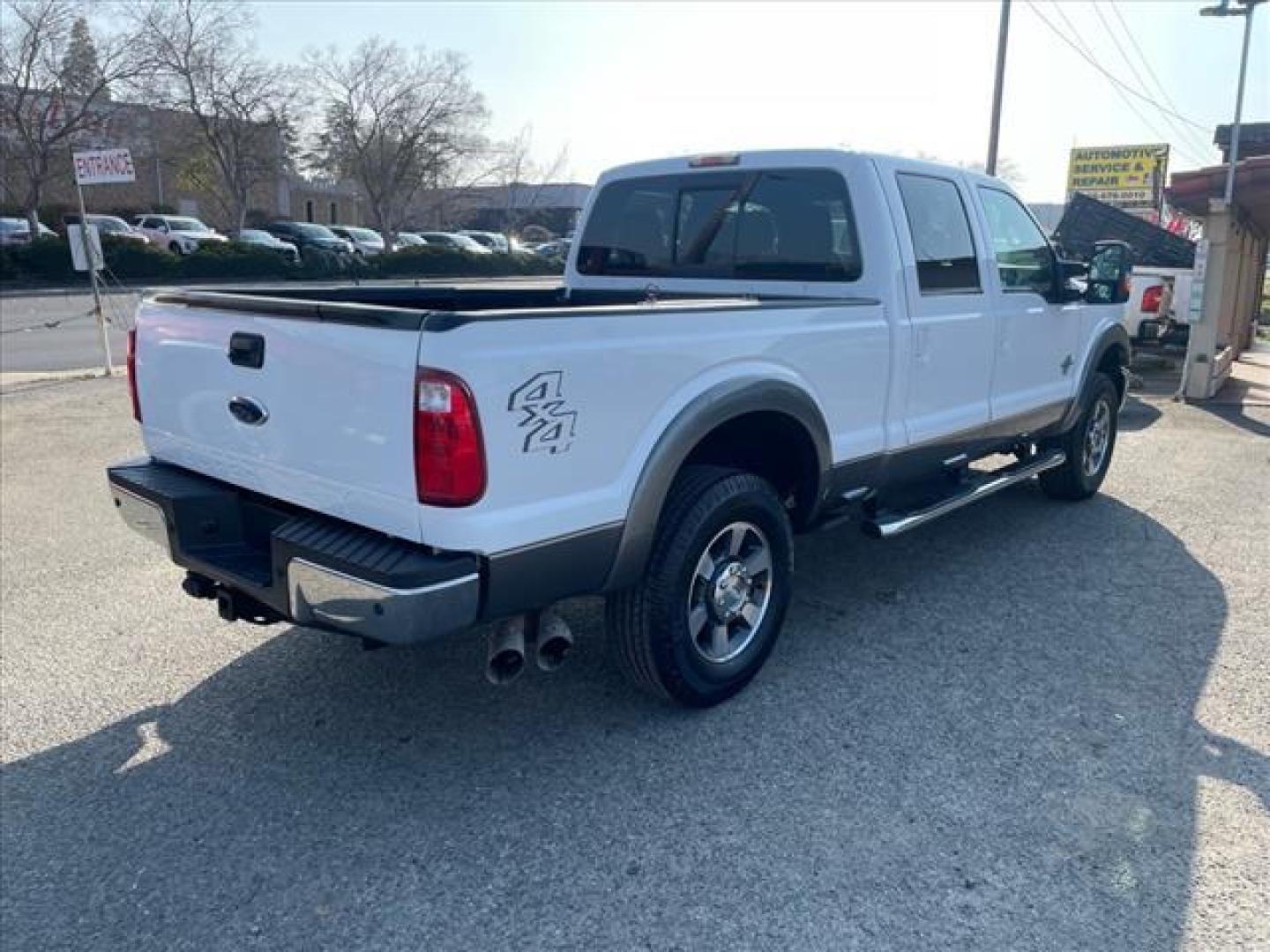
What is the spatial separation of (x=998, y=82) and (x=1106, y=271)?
13.2 meters

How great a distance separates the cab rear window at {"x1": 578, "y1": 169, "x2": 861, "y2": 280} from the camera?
169 inches

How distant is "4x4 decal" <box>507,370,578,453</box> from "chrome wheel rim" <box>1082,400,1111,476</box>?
189 inches

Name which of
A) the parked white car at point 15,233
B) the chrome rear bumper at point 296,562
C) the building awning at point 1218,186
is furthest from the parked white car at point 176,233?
the chrome rear bumper at point 296,562

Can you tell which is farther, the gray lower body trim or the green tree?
the green tree

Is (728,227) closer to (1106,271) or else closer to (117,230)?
(1106,271)

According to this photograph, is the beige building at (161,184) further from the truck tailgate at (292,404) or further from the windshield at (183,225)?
the truck tailgate at (292,404)

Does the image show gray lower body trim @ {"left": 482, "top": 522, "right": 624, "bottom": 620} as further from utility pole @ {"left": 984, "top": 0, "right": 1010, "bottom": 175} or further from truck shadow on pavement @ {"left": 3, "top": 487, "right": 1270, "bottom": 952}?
utility pole @ {"left": 984, "top": 0, "right": 1010, "bottom": 175}

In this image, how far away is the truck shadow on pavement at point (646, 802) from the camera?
2502mm

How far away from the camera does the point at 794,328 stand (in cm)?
356

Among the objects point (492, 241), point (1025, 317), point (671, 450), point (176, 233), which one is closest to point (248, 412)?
point (671, 450)

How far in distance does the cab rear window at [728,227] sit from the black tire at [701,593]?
1.26 m

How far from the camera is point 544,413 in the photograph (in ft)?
8.77

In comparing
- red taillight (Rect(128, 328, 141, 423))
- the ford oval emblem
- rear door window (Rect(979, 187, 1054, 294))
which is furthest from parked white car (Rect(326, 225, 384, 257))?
the ford oval emblem

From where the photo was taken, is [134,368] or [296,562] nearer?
[296,562]
